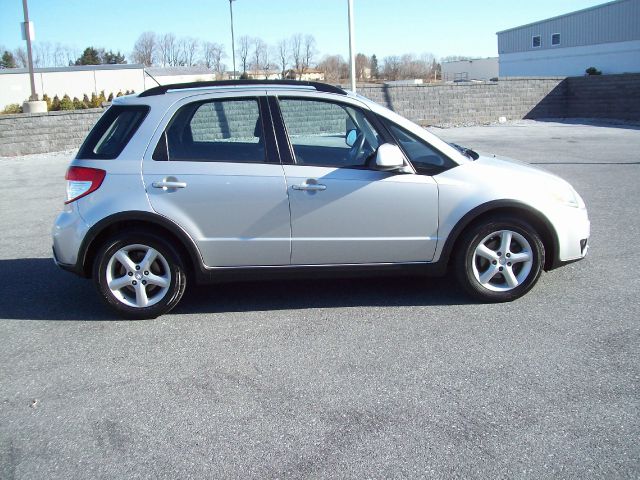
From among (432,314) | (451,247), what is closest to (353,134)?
(451,247)

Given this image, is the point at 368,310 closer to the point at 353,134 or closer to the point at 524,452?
the point at 353,134

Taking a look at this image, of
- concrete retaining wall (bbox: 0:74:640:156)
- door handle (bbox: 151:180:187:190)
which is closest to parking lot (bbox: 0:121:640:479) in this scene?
door handle (bbox: 151:180:187:190)

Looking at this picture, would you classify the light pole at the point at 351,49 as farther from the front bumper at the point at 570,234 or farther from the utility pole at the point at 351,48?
the front bumper at the point at 570,234

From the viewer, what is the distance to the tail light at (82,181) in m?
4.98

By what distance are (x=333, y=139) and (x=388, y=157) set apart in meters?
0.83

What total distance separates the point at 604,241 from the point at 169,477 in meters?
5.60

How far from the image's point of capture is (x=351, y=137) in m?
5.57

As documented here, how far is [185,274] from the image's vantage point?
5.16 metres

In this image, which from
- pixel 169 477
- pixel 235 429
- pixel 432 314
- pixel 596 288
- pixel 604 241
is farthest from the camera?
pixel 604 241

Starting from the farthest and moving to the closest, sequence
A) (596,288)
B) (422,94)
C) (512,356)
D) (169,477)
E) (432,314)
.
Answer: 1. (422,94)
2. (596,288)
3. (432,314)
4. (512,356)
5. (169,477)

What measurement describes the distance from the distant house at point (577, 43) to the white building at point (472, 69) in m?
16.7

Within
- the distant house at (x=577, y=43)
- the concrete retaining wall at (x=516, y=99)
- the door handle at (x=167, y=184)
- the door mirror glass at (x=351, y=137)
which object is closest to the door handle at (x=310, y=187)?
the door mirror glass at (x=351, y=137)

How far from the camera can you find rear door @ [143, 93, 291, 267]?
495 centimetres

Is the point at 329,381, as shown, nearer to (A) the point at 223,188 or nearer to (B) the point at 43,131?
(A) the point at 223,188
